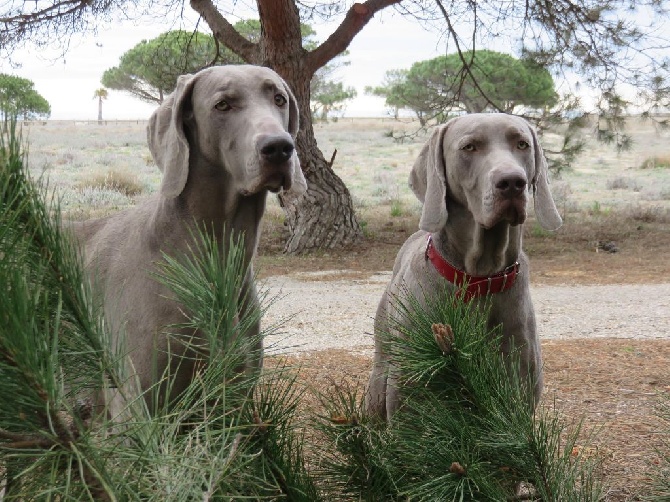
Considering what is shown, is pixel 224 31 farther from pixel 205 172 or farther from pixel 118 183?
pixel 118 183

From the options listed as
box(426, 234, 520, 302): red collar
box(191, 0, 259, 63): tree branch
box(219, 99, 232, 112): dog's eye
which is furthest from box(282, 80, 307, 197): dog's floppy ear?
box(191, 0, 259, 63): tree branch

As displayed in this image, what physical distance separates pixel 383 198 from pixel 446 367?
19.2 meters

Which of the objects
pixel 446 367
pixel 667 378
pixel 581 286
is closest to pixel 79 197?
pixel 581 286

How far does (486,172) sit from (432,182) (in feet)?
1.23

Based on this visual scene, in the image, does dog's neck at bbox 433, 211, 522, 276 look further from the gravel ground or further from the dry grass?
the dry grass

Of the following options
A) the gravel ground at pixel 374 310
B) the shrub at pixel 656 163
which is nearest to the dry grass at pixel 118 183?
the gravel ground at pixel 374 310

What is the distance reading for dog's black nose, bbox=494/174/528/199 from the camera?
318 cm

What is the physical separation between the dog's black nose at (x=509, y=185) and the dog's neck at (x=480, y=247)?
0.20 m

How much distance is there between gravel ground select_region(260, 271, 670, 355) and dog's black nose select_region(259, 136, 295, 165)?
296 centimetres

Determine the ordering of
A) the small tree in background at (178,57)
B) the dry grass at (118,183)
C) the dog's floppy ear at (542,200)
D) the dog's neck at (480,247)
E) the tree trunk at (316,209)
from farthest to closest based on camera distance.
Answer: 1. the dry grass at (118,183)
2. the small tree in background at (178,57)
3. the tree trunk at (316,209)
4. the dog's floppy ear at (542,200)
5. the dog's neck at (480,247)

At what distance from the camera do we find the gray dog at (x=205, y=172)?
2.99m

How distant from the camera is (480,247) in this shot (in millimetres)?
3400

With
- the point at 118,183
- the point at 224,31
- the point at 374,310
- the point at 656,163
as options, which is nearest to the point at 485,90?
the point at 224,31

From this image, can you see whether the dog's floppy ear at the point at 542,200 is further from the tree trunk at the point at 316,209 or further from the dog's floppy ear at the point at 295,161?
the tree trunk at the point at 316,209
